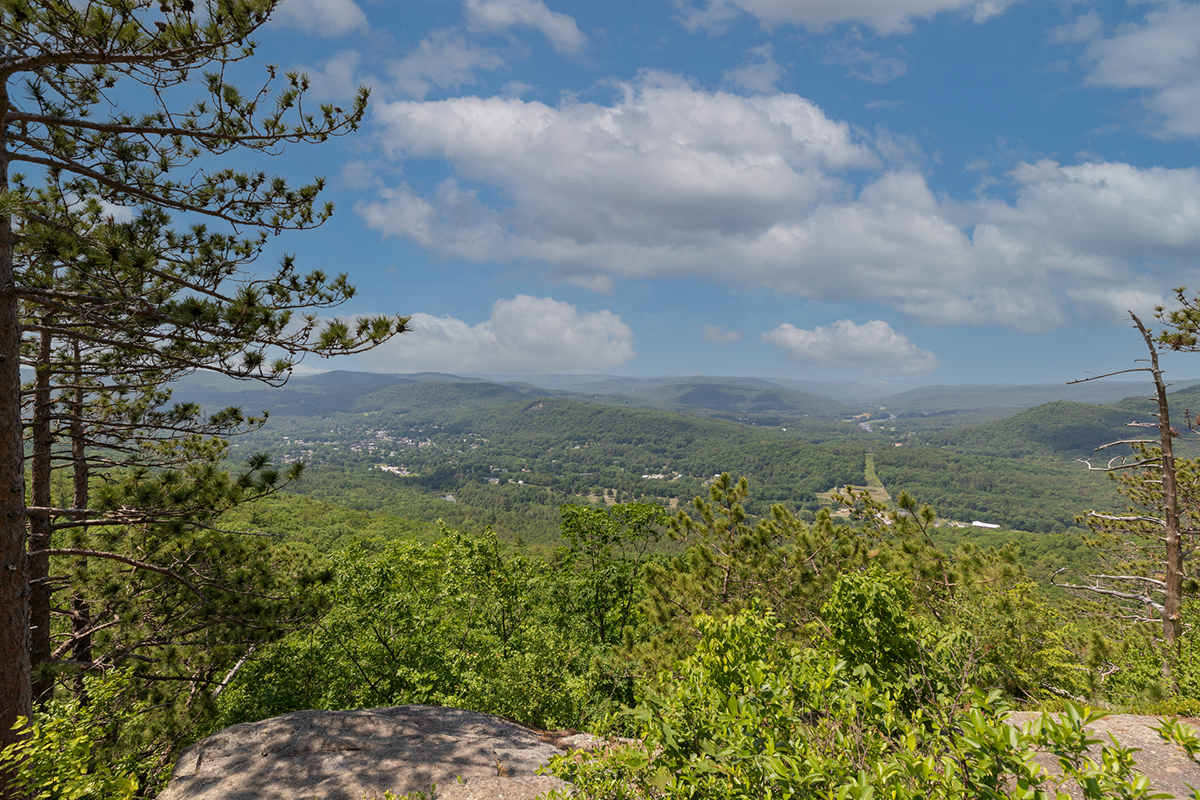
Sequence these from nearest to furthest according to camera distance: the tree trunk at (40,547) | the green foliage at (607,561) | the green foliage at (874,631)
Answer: the green foliage at (874,631)
the tree trunk at (40,547)
the green foliage at (607,561)

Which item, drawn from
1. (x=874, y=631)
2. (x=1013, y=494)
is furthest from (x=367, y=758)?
(x=1013, y=494)

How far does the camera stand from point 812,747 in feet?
9.70

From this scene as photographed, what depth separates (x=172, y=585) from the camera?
838 centimetres

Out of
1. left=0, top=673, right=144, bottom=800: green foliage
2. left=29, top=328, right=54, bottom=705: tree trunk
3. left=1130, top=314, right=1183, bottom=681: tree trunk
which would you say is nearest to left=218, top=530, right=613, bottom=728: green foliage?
left=29, top=328, right=54, bottom=705: tree trunk

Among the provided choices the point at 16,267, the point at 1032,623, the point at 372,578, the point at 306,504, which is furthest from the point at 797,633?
the point at 306,504

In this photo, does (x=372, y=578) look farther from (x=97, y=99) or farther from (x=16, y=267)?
(x=97, y=99)

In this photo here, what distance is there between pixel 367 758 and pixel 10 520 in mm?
5367

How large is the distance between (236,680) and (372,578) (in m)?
3.20

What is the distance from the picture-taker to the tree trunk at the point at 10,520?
19.2ft

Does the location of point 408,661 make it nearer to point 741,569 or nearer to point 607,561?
point 607,561

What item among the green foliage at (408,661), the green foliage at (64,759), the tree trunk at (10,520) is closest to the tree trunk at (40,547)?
→ the tree trunk at (10,520)

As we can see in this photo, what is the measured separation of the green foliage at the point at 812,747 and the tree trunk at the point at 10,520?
23.5 feet

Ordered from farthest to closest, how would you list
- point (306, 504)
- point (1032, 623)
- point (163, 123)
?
Answer: point (306, 504)
point (1032, 623)
point (163, 123)

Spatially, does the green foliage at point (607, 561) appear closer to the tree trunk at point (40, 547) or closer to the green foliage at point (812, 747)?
the tree trunk at point (40, 547)
